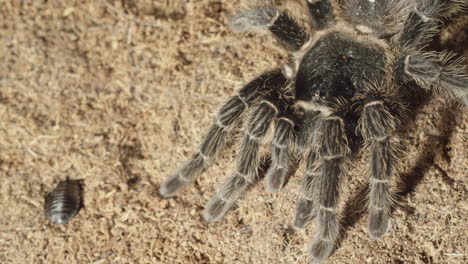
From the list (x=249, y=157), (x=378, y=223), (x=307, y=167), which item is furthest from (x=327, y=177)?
(x=249, y=157)

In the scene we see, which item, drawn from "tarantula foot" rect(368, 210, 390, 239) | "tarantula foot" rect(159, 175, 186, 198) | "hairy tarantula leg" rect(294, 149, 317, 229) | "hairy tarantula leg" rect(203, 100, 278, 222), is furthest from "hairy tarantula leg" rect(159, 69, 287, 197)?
"tarantula foot" rect(368, 210, 390, 239)

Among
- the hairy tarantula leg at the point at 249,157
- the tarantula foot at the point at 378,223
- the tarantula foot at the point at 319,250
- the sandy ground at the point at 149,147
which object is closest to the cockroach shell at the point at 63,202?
the sandy ground at the point at 149,147

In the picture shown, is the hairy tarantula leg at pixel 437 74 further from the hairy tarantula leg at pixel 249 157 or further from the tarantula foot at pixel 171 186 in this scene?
the tarantula foot at pixel 171 186

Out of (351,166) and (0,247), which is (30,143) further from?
(351,166)

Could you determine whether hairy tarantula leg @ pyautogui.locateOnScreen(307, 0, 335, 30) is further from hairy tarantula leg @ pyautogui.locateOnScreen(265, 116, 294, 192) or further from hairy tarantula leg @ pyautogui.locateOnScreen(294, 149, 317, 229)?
hairy tarantula leg @ pyautogui.locateOnScreen(294, 149, 317, 229)

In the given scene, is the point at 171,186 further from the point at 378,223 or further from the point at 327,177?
the point at 378,223

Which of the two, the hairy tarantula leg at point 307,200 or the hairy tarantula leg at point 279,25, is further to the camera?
the hairy tarantula leg at point 279,25
